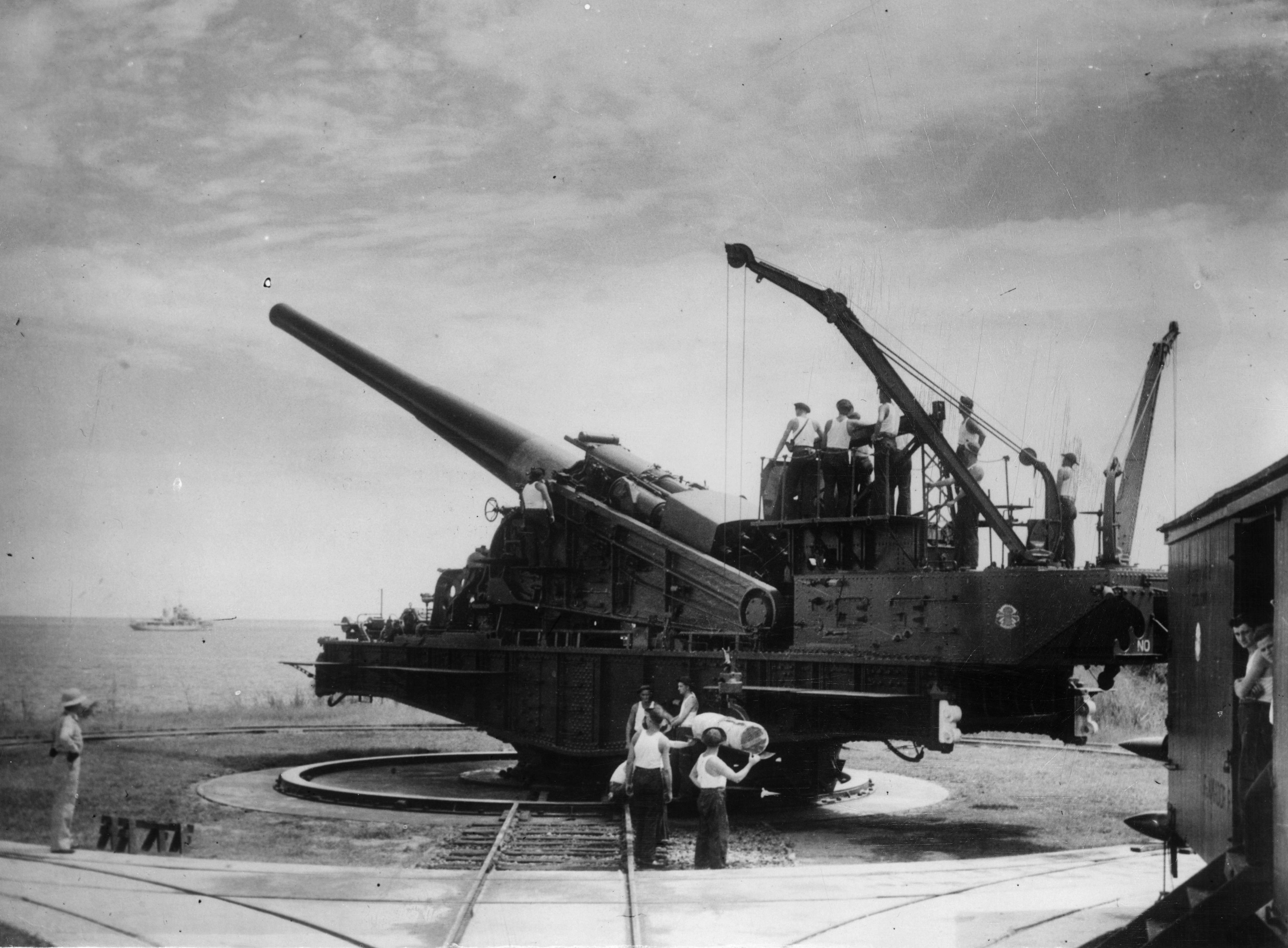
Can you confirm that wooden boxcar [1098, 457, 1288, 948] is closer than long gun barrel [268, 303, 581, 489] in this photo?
Yes

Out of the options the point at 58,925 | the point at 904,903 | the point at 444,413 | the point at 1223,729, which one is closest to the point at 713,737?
the point at 904,903

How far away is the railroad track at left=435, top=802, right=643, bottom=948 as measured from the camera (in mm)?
9344

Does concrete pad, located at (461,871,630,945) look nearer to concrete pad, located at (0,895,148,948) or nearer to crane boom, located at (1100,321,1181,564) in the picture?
concrete pad, located at (0,895,148,948)

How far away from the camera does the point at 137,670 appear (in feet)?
196

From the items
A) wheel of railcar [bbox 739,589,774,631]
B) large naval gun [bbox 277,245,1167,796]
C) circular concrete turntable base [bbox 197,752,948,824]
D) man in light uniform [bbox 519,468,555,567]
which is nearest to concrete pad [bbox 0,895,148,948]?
circular concrete turntable base [bbox 197,752,948,824]

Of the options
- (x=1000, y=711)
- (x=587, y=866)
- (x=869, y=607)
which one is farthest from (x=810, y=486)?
(x=587, y=866)

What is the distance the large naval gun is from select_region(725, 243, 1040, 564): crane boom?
23 millimetres

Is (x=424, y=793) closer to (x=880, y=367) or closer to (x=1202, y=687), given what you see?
(x=880, y=367)

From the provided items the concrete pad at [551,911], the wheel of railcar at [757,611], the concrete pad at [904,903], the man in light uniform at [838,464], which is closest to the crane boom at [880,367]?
the man in light uniform at [838,464]

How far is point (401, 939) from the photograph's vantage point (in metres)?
7.72

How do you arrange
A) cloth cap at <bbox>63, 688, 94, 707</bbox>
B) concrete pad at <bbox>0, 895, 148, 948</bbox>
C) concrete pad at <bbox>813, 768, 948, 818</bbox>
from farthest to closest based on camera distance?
concrete pad at <bbox>813, 768, 948, 818</bbox> → cloth cap at <bbox>63, 688, 94, 707</bbox> → concrete pad at <bbox>0, 895, 148, 948</bbox>

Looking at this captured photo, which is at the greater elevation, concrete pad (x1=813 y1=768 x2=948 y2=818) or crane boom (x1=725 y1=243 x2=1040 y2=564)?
crane boom (x1=725 y1=243 x2=1040 y2=564)

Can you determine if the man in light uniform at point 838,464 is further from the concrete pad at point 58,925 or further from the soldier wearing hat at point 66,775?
the concrete pad at point 58,925

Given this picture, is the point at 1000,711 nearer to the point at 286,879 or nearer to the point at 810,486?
the point at 810,486
